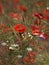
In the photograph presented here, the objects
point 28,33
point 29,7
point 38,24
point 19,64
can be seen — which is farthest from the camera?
point 29,7

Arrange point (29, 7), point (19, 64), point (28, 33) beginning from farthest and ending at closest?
point (29, 7), point (28, 33), point (19, 64)

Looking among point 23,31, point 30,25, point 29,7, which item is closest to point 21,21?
point 30,25

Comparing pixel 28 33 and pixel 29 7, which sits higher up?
pixel 28 33

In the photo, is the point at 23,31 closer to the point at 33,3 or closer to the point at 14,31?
the point at 14,31

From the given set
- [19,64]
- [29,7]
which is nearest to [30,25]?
[19,64]

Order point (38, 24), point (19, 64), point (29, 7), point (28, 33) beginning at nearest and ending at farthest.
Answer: point (19, 64)
point (28, 33)
point (38, 24)
point (29, 7)

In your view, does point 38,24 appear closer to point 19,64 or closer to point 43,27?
point 43,27

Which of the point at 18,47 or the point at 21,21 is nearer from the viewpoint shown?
the point at 18,47

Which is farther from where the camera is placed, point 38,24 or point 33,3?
point 33,3

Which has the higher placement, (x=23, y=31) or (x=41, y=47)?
(x=23, y=31)
